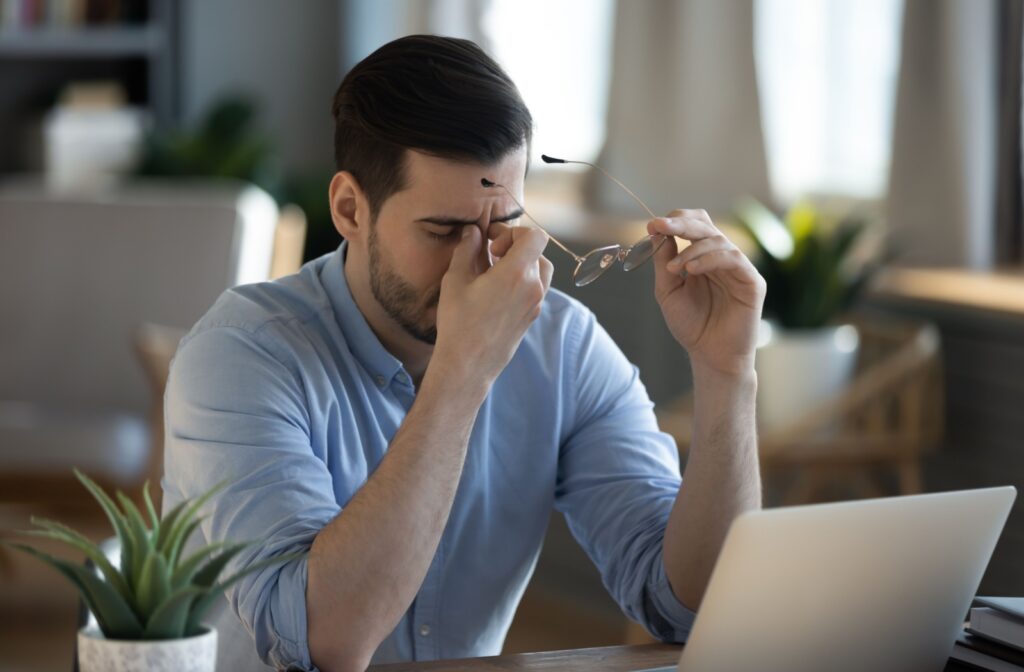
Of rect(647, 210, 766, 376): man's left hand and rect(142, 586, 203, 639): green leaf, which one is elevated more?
rect(647, 210, 766, 376): man's left hand

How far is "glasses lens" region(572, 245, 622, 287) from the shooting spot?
4.62 ft

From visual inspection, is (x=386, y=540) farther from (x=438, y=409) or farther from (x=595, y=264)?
(x=595, y=264)

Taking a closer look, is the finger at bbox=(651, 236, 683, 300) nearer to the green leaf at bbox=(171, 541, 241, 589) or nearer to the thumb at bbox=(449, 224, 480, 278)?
the thumb at bbox=(449, 224, 480, 278)

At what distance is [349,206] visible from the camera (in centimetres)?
159

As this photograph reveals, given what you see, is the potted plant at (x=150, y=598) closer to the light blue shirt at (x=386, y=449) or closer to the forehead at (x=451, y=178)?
the light blue shirt at (x=386, y=449)

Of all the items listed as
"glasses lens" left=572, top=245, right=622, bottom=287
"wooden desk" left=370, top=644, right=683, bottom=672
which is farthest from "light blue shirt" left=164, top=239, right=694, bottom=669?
"glasses lens" left=572, top=245, right=622, bottom=287

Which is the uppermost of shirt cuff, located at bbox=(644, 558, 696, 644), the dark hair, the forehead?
the dark hair

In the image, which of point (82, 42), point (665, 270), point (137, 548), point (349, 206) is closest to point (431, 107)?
point (349, 206)

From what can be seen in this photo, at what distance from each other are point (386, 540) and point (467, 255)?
311 millimetres

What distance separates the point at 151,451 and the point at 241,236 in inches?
23.8

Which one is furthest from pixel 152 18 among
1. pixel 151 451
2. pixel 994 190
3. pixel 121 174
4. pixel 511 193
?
pixel 511 193

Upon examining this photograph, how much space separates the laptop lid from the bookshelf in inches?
166

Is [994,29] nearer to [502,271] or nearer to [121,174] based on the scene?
[502,271]

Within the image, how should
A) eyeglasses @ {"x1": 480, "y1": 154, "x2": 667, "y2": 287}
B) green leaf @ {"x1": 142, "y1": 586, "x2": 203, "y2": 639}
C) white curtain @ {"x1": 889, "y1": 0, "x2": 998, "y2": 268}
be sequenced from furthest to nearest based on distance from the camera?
white curtain @ {"x1": 889, "y1": 0, "x2": 998, "y2": 268} < eyeglasses @ {"x1": 480, "y1": 154, "x2": 667, "y2": 287} < green leaf @ {"x1": 142, "y1": 586, "x2": 203, "y2": 639}
